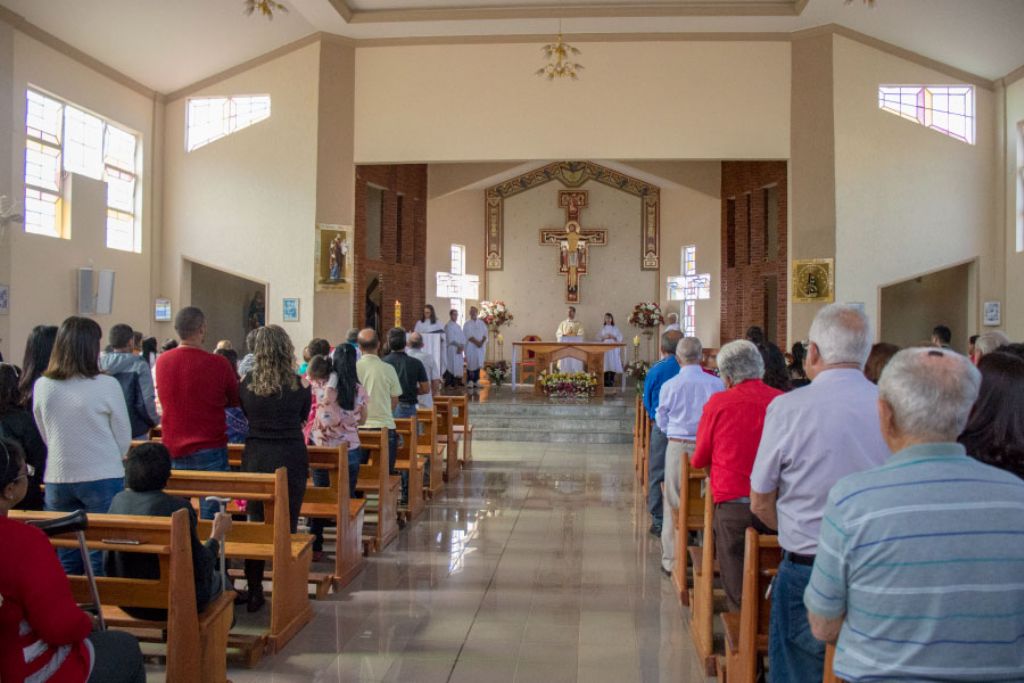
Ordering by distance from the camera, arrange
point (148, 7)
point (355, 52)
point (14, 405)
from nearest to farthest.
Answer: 1. point (14, 405)
2. point (148, 7)
3. point (355, 52)

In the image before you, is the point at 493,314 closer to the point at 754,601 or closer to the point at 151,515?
the point at 151,515

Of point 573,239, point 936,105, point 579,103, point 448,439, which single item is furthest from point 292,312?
point 936,105

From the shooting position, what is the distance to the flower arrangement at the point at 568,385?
50.9 ft

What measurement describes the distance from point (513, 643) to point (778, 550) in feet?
6.19

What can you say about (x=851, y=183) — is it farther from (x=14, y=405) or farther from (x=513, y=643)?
(x=14, y=405)

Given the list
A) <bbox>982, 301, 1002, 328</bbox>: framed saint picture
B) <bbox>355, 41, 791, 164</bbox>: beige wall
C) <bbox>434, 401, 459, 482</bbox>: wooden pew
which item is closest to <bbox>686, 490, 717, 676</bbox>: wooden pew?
<bbox>434, 401, 459, 482</bbox>: wooden pew

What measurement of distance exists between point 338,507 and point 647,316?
47.3 ft

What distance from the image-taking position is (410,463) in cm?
774

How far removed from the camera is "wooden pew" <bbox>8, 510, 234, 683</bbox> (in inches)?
131

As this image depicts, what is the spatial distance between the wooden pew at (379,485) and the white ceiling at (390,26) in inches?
326

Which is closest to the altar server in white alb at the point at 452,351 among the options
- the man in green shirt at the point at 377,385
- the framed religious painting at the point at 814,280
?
the framed religious painting at the point at 814,280

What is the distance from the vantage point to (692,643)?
4.69m

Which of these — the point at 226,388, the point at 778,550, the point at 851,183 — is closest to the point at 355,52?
the point at 851,183

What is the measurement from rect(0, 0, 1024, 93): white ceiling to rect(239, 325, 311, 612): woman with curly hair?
877cm
